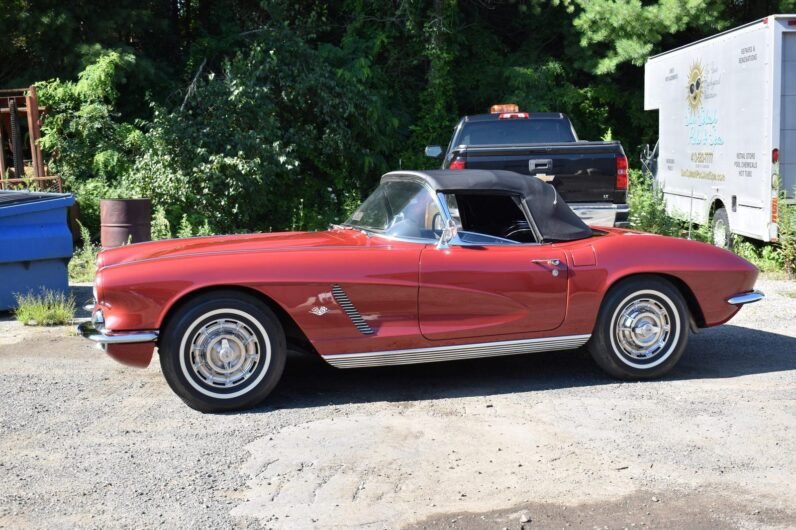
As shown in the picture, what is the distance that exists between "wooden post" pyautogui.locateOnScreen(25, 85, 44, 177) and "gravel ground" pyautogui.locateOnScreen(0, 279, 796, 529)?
29.7ft

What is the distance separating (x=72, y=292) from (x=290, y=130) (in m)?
6.60

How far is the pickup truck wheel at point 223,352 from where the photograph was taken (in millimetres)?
5309

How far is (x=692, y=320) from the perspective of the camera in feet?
20.5

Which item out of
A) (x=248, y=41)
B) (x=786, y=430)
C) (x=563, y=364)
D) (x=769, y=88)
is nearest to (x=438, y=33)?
(x=248, y=41)

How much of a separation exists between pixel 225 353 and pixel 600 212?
6.30 metres

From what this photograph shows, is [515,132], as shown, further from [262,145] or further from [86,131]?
[86,131]

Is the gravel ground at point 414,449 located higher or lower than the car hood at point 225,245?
lower

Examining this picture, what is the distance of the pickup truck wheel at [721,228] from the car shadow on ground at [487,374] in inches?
179

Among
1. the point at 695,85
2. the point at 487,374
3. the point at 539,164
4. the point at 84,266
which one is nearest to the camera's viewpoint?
the point at 487,374

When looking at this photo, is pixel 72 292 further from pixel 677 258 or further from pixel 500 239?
pixel 677 258

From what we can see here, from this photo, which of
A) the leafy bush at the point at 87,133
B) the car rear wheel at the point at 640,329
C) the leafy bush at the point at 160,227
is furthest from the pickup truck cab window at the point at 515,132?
the car rear wheel at the point at 640,329

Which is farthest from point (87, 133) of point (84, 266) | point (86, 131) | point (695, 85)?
point (695, 85)

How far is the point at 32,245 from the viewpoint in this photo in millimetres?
8594

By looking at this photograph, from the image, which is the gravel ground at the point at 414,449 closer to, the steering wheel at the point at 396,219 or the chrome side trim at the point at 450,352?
the chrome side trim at the point at 450,352
